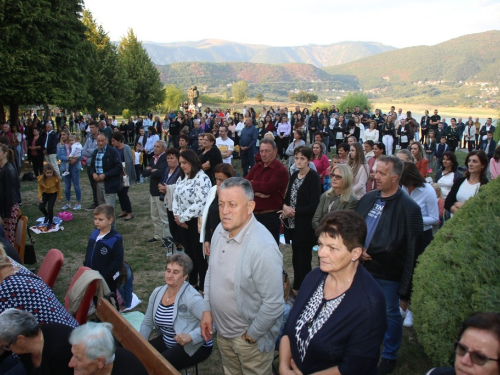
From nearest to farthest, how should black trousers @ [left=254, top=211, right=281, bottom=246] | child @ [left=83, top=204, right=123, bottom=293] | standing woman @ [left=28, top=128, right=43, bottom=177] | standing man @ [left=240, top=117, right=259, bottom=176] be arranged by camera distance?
1. child @ [left=83, top=204, right=123, bottom=293]
2. black trousers @ [left=254, top=211, right=281, bottom=246]
3. standing woman @ [left=28, top=128, right=43, bottom=177]
4. standing man @ [left=240, top=117, right=259, bottom=176]

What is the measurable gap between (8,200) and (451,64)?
19712 centimetres

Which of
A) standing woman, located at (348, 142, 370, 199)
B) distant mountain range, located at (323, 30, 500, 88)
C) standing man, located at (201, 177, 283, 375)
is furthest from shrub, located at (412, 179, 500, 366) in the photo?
distant mountain range, located at (323, 30, 500, 88)

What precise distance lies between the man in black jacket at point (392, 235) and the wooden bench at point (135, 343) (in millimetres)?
1905

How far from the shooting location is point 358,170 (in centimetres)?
674

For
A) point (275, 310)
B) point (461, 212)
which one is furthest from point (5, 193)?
point (461, 212)

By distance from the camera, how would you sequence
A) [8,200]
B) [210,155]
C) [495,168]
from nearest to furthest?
[8,200] → [495,168] → [210,155]

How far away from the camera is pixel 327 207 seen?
16.0 ft

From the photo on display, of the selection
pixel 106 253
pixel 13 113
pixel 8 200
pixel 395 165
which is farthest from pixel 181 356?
pixel 13 113

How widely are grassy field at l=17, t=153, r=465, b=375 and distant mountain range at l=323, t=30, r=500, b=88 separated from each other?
167228 mm

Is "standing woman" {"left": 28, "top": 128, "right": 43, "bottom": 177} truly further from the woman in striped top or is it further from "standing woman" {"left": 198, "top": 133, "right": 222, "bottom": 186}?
the woman in striped top

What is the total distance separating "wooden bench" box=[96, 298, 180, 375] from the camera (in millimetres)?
3010

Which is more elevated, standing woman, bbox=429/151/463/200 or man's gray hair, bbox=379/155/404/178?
man's gray hair, bbox=379/155/404/178

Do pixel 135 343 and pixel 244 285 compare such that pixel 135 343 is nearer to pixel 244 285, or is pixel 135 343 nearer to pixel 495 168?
pixel 244 285

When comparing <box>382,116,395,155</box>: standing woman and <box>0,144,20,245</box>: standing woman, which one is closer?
<box>0,144,20,245</box>: standing woman
